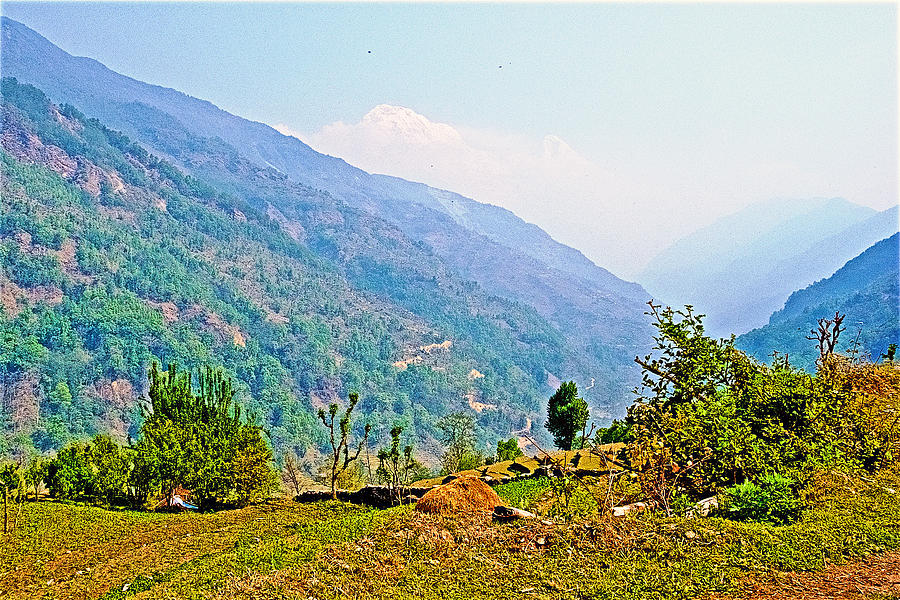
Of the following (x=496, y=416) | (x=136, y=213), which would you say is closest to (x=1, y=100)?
(x=136, y=213)

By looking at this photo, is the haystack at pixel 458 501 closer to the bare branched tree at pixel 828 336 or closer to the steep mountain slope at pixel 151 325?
the bare branched tree at pixel 828 336

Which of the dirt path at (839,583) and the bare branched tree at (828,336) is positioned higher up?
the bare branched tree at (828,336)

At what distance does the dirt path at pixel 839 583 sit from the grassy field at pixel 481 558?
215 mm

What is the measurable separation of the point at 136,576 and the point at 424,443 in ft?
443

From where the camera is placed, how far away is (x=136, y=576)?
10.6m

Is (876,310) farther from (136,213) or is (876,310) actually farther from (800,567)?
(136,213)

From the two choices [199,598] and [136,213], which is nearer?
[199,598]

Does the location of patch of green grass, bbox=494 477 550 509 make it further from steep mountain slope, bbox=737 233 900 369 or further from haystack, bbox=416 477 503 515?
steep mountain slope, bbox=737 233 900 369

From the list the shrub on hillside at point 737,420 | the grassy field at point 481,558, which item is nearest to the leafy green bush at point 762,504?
the grassy field at point 481,558

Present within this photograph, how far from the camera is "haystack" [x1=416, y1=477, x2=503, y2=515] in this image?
12.7 meters

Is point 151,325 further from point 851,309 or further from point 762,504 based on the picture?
point 762,504

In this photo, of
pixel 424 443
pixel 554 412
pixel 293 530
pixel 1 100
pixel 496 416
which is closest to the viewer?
pixel 293 530

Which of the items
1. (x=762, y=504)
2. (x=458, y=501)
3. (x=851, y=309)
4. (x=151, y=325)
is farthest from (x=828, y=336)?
(x=151, y=325)

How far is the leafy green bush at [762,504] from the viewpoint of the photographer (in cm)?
977
